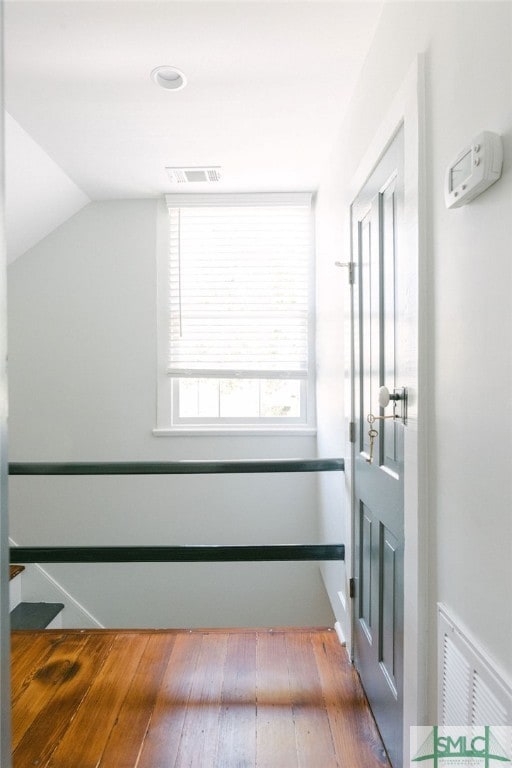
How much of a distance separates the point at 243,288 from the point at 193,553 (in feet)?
5.47

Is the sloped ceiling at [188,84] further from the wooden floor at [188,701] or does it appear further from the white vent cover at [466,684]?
the wooden floor at [188,701]

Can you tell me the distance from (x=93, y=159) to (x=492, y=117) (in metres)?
2.23

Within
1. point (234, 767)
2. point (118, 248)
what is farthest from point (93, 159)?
point (234, 767)

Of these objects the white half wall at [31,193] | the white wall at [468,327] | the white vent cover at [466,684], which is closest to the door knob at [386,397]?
the white wall at [468,327]

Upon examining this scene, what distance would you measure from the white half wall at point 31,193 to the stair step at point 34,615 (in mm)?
2116

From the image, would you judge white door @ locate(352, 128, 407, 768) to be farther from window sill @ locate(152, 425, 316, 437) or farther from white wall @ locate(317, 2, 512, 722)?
window sill @ locate(152, 425, 316, 437)

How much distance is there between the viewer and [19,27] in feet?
5.24

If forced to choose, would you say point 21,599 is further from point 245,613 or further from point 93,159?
point 93,159

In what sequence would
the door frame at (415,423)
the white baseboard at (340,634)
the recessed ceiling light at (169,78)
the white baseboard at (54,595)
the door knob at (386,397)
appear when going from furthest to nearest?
the white baseboard at (54,595) → the white baseboard at (340,634) → the recessed ceiling light at (169,78) → the door knob at (386,397) → the door frame at (415,423)

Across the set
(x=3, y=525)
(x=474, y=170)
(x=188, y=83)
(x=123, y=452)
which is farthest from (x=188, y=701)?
(x=188, y=83)

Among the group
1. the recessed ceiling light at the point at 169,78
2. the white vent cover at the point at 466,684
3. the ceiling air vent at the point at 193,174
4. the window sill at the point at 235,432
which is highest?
the ceiling air vent at the point at 193,174

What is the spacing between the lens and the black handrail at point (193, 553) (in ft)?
7.23

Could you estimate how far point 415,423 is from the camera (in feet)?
4.04

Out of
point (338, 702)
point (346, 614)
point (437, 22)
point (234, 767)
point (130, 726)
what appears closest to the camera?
point (437, 22)
